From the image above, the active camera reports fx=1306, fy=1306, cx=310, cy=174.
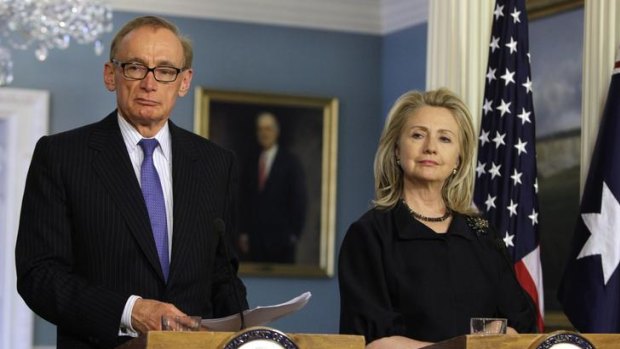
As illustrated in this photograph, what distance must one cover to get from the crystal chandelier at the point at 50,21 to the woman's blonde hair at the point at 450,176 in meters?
4.70

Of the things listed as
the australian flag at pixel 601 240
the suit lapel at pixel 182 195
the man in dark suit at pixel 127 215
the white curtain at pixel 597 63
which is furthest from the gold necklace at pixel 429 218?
the white curtain at pixel 597 63

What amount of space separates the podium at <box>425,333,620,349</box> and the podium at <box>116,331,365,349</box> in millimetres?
242

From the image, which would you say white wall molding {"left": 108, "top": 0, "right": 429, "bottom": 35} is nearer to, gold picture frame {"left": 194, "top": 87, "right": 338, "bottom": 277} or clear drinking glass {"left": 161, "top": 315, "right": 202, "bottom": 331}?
gold picture frame {"left": 194, "top": 87, "right": 338, "bottom": 277}

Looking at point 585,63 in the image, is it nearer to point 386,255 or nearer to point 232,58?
point 386,255

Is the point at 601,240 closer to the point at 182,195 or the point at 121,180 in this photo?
the point at 182,195

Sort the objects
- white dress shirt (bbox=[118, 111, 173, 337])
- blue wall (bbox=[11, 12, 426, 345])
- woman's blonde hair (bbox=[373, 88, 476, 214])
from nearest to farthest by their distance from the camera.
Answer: white dress shirt (bbox=[118, 111, 173, 337]) → woman's blonde hair (bbox=[373, 88, 476, 214]) → blue wall (bbox=[11, 12, 426, 345])

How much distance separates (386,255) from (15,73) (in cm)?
604

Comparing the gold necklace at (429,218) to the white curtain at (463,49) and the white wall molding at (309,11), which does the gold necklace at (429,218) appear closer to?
the white curtain at (463,49)

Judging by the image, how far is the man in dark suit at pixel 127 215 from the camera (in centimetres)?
333

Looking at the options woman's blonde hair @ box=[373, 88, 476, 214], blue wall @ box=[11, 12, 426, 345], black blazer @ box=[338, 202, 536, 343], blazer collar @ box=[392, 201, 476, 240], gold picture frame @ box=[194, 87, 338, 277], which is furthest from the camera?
gold picture frame @ box=[194, 87, 338, 277]

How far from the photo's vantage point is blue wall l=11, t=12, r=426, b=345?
939 cm

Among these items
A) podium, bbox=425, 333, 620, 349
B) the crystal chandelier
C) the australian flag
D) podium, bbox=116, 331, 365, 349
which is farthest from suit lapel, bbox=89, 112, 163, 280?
the crystal chandelier

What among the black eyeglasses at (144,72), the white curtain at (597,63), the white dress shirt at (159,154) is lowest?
the white dress shirt at (159,154)

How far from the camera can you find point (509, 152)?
540 cm
